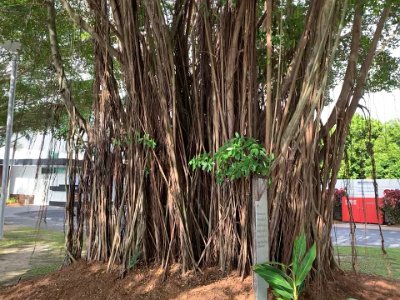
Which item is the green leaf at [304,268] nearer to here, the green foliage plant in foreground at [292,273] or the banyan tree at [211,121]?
the green foliage plant in foreground at [292,273]

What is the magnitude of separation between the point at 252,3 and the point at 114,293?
2.73 metres

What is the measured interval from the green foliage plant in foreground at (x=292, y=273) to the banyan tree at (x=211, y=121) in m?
0.27

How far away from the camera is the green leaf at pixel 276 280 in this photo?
3074 mm

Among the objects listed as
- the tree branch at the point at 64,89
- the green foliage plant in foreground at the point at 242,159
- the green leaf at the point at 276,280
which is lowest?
the green leaf at the point at 276,280

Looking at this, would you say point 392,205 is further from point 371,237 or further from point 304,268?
point 304,268

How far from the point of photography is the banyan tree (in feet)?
11.2

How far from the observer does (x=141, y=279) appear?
149 inches

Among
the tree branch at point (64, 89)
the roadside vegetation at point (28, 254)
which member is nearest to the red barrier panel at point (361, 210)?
the roadside vegetation at point (28, 254)

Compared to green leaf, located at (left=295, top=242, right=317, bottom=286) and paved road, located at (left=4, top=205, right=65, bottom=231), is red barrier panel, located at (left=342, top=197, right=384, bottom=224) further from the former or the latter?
green leaf, located at (left=295, top=242, right=317, bottom=286)

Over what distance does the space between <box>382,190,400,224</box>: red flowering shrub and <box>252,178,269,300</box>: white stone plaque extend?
13087 millimetres

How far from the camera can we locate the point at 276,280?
3076 millimetres

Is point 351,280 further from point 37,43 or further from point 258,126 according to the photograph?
point 37,43

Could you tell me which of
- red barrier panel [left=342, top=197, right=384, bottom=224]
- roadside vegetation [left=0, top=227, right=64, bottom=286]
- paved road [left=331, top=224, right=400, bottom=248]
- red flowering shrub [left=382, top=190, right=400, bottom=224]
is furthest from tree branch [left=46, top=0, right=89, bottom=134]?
red flowering shrub [left=382, top=190, right=400, bottom=224]

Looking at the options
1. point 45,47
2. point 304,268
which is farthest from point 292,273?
point 45,47
